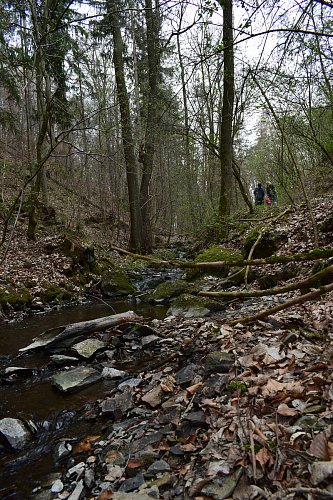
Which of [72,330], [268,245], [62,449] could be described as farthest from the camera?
[268,245]

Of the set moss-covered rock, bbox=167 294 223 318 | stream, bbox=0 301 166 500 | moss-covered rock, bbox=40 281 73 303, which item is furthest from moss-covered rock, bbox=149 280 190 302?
stream, bbox=0 301 166 500

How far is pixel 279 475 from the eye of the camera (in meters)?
1.73

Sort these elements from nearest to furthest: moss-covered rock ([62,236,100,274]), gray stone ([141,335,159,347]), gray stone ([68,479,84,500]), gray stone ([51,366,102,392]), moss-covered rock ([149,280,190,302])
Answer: gray stone ([68,479,84,500])
gray stone ([51,366,102,392])
gray stone ([141,335,159,347])
moss-covered rock ([149,280,190,302])
moss-covered rock ([62,236,100,274])

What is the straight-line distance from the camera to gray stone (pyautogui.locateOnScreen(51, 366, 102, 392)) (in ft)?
13.3

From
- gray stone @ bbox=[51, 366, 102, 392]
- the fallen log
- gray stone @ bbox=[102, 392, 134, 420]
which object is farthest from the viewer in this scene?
the fallen log

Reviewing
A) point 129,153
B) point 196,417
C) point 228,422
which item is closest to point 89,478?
point 196,417

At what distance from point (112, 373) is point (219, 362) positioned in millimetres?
1623

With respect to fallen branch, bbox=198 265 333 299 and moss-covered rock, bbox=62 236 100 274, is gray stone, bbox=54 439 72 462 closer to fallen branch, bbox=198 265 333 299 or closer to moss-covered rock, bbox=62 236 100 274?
fallen branch, bbox=198 265 333 299

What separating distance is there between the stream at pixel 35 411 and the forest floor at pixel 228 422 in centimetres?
22

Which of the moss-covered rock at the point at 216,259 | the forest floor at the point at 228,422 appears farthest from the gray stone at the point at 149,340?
the moss-covered rock at the point at 216,259

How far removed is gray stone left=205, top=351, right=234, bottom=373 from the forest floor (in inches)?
0.5

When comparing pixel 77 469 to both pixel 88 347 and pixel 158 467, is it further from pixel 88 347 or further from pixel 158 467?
pixel 88 347

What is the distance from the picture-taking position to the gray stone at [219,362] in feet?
10.3

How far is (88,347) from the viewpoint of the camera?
5.02 m
